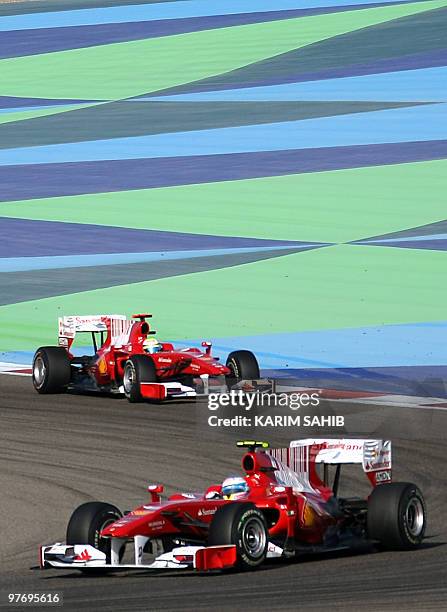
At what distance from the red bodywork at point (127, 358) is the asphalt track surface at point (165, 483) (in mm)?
305

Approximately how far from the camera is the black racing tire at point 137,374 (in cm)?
2069

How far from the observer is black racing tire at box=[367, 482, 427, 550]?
1214cm

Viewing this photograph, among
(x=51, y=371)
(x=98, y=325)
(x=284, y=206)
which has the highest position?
(x=284, y=206)

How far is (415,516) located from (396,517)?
0.27 meters

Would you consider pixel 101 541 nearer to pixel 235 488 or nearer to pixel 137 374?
pixel 235 488

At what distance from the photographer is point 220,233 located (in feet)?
108

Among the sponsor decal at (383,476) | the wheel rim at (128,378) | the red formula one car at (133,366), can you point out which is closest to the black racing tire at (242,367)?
the red formula one car at (133,366)

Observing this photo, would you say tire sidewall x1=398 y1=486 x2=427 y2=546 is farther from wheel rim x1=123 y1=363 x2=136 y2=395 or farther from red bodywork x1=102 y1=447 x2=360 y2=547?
wheel rim x1=123 y1=363 x2=136 y2=395

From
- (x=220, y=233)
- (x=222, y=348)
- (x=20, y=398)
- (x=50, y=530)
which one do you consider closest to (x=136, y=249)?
(x=220, y=233)

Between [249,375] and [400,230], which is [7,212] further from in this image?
[249,375]

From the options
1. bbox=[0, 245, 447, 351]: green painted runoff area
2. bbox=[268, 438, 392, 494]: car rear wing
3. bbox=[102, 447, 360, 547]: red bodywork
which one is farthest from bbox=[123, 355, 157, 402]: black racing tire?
bbox=[102, 447, 360, 547]: red bodywork

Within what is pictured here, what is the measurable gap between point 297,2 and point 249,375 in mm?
32643

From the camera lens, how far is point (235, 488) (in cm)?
1212
